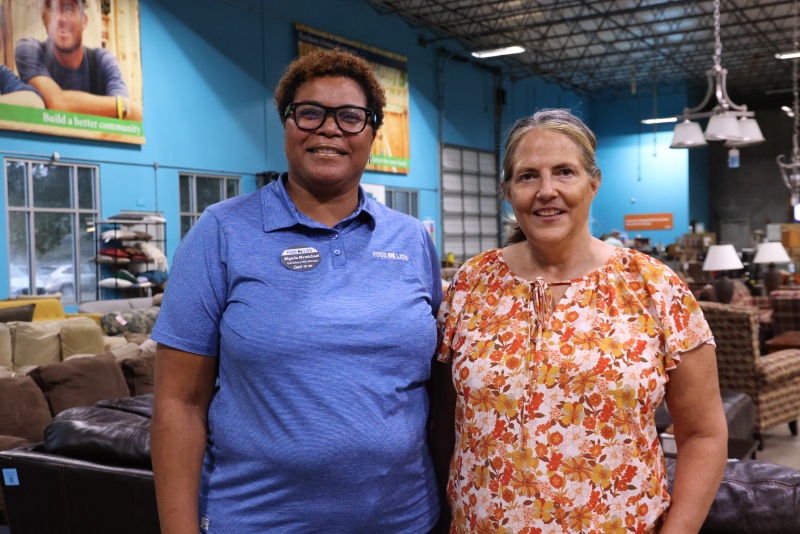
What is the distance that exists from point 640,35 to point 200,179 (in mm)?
12515

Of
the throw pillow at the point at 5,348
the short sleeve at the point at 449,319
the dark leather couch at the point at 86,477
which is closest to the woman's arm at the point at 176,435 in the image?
the short sleeve at the point at 449,319

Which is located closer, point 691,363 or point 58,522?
point 691,363

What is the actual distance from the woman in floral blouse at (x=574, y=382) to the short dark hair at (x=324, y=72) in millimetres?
336

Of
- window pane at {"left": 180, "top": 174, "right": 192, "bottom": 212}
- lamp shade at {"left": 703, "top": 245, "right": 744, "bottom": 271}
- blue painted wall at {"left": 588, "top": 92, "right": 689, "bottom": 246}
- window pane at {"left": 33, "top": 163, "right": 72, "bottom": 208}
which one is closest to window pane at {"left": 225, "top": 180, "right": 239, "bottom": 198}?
window pane at {"left": 180, "top": 174, "right": 192, "bottom": 212}

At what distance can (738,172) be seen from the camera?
82.9ft

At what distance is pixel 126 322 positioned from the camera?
7.56 m

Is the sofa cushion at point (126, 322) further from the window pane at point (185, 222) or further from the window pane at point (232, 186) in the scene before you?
the window pane at point (232, 186)

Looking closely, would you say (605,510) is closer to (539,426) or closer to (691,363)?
(539,426)

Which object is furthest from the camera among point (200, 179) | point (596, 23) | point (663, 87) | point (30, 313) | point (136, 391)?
point (663, 87)

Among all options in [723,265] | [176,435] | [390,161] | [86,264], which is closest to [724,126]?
[723,265]

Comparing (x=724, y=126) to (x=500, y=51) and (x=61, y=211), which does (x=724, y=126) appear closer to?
(x=61, y=211)

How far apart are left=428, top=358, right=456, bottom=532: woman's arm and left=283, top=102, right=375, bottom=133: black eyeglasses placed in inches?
21.1

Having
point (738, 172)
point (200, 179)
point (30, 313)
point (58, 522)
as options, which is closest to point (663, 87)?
point (738, 172)

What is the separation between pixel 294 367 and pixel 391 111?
14.1m
